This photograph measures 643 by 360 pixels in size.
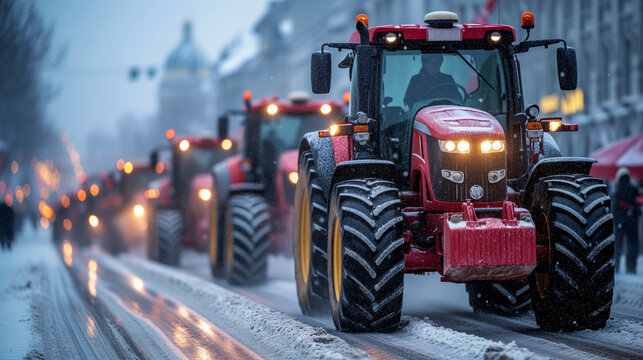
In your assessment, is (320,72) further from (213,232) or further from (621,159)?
(621,159)

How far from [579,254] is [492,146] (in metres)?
1.09

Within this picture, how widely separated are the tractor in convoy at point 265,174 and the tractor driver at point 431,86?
Result: 6.23m

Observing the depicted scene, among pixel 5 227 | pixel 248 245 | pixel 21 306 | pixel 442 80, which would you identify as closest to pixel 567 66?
pixel 442 80

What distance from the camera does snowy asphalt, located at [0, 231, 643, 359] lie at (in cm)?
818

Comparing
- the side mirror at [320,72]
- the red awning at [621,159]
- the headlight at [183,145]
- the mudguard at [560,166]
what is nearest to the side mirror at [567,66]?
the mudguard at [560,166]

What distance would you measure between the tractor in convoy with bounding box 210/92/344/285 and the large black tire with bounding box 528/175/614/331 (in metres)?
7.39

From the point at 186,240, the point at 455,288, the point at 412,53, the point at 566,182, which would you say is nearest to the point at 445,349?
the point at 566,182

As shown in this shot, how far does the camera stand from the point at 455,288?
43.8 ft

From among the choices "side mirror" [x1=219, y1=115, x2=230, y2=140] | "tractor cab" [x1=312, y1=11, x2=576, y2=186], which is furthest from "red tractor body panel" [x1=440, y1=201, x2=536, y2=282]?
"side mirror" [x1=219, y1=115, x2=230, y2=140]

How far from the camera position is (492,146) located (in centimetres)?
905

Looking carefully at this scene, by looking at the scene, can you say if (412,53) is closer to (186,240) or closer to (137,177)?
(186,240)

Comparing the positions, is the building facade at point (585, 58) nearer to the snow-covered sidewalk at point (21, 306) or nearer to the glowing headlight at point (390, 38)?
the snow-covered sidewalk at point (21, 306)

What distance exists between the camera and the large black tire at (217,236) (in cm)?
1702

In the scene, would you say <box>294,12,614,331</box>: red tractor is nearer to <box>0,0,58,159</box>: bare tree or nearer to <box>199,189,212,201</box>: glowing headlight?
<box>199,189,212,201</box>: glowing headlight
